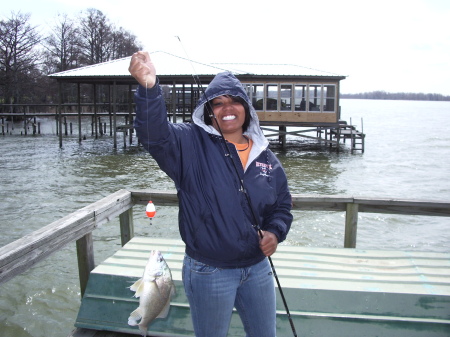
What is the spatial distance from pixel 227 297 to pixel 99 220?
2015mm

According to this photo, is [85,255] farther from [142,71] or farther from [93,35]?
[93,35]

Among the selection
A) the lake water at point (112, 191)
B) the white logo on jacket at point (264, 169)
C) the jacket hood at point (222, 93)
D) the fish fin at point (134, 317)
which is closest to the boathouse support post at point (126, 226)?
the lake water at point (112, 191)

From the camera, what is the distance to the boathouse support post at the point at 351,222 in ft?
15.7

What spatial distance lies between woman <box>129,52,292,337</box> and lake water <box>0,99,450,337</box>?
3.08m

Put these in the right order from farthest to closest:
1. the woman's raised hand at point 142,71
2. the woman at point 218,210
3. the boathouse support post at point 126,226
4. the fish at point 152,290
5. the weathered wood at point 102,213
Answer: the boathouse support post at point 126,226 < the weathered wood at point 102,213 < the fish at point 152,290 < the woman at point 218,210 < the woman's raised hand at point 142,71

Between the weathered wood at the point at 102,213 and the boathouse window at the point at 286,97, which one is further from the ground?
the boathouse window at the point at 286,97

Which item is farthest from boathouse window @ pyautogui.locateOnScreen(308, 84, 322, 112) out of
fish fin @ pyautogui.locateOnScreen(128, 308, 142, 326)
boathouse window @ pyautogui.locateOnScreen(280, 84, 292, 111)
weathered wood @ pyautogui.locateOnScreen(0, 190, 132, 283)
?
fish fin @ pyautogui.locateOnScreen(128, 308, 142, 326)

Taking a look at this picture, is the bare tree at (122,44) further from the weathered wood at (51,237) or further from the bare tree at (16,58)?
the weathered wood at (51,237)

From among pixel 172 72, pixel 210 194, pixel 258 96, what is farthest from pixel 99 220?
pixel 258 96

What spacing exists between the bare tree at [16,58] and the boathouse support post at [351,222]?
4791 centimetres

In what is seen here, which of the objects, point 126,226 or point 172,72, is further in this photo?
point 172,72

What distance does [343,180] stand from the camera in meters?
A: 17.5

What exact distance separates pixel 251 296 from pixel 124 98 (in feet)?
196

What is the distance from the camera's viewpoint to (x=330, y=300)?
3549 millimetres
